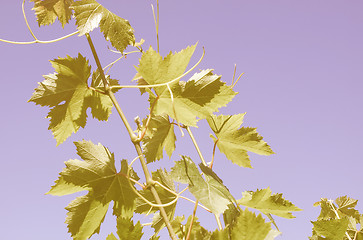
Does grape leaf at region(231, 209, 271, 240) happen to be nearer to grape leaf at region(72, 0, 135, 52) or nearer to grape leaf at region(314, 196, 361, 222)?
grape leaf at region(72, 0, 135, 52)

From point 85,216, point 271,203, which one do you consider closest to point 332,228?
point 271,203

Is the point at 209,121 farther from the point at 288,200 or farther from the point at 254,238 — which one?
the point at 254,238

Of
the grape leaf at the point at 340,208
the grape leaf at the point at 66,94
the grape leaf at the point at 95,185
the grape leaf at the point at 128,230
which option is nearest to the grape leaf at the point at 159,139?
the grape leaf at the point at 95,185

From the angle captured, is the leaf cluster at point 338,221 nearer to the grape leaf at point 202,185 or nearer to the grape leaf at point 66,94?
the grape leaf at point 202,185

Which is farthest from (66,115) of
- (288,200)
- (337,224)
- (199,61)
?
(337,224)

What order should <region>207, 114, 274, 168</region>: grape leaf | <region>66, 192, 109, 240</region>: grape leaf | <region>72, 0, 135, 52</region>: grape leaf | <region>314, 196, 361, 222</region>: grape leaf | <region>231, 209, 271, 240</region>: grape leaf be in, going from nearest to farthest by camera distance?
<region>231, 209, 271, 240</region>: grape leaf, <region>66, 192, 109, 240</region>: grape leaf, <region>72, 0, 135, 52</region>: grape leaf, <region>207, 114, 274, 168</region>: grape leaf, <region>314, 196, 361, 222</region>: grape leaf

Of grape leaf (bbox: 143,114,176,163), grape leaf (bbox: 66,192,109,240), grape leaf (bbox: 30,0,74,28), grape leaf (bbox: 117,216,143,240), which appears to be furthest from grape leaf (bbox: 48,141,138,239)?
grape leaf (bbox: 30,0,74,28)

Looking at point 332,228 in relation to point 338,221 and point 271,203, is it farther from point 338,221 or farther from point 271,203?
point 271,203
